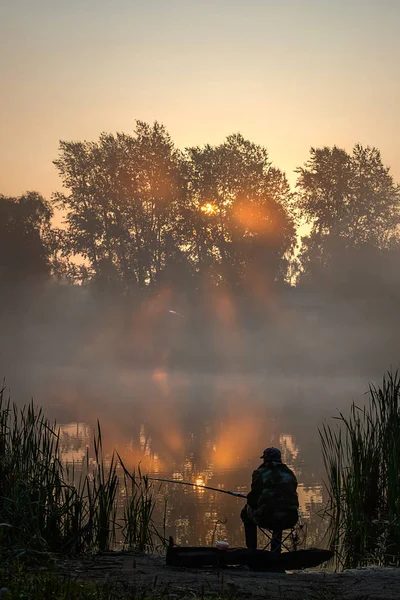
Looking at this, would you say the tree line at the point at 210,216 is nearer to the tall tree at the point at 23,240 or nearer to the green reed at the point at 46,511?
the tall tree at the point at 23,240

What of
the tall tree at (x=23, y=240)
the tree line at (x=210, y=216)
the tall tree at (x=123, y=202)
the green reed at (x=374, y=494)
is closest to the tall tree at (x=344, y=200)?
the tree line at (x=210, y=216)

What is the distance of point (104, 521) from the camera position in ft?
34.7

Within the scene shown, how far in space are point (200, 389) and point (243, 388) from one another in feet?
9.70

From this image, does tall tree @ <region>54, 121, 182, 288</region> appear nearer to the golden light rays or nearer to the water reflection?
the golden light rays

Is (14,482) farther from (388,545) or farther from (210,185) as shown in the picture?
(210,185)

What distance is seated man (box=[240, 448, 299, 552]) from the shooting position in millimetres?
10352

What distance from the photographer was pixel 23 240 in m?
62.9

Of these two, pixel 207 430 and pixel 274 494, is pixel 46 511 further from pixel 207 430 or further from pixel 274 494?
pixel 207 430

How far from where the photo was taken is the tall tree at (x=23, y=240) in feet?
206

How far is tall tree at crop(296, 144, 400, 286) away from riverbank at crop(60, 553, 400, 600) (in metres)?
51.3

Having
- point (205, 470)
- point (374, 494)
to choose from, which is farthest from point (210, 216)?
point (374, 494)

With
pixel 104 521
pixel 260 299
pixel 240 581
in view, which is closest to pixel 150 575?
pixel 240 581

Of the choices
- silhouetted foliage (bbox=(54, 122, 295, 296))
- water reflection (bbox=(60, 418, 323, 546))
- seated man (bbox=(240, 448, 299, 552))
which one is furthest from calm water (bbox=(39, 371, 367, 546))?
silhouetted foliage (bbox=(54, 122, 295, 296))

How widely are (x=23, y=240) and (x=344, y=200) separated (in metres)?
24.6
